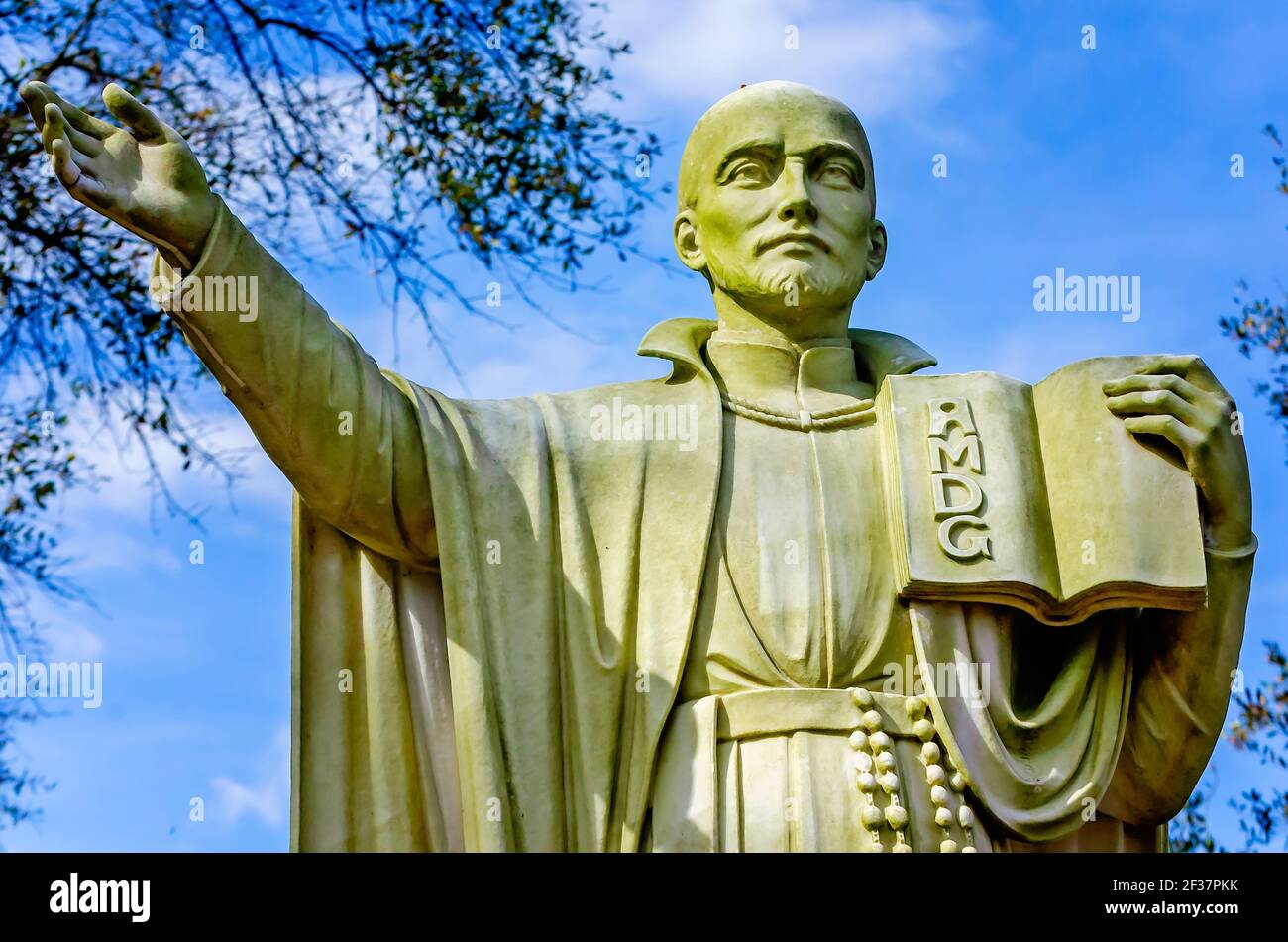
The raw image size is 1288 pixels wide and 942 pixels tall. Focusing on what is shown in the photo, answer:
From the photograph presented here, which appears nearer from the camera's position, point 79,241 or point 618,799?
point 618,799

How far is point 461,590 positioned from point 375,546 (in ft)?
1.52

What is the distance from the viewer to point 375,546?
12.1 m

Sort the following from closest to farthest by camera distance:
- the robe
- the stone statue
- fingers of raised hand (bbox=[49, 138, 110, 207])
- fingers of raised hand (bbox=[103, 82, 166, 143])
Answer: fingers of raised hand (bbox=[49, 138, 110, 207]) < fingers of raised hand (bbox=[103, 82, 166, 143]) < the stone statue < the robe

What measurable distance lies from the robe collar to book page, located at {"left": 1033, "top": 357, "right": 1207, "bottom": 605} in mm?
761

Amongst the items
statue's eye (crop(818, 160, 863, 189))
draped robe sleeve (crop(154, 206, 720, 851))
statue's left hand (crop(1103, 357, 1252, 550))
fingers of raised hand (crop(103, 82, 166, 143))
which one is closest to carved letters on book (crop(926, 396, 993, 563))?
statue's left hand (crop(1103, 357, 1252, 550))

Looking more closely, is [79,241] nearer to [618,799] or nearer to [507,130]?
[507,130]

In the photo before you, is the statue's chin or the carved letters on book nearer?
the carved letters on book

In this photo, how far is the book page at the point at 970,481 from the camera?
11.9 m

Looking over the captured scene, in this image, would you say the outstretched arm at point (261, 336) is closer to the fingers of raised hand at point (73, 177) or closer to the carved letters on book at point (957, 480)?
the fingers of raised hand at point (73, 177)

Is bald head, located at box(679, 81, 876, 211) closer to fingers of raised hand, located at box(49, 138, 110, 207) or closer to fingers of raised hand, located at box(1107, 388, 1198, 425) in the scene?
fingers of raised hand, located at box(1107, 388, 1198, 425)

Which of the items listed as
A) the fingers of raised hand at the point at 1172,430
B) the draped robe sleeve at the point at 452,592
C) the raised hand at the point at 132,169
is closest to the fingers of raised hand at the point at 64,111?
the raised hand at the point at 132,169

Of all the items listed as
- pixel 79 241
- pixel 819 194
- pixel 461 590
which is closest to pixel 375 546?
→ pixel 461 590

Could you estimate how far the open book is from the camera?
11852 mm
